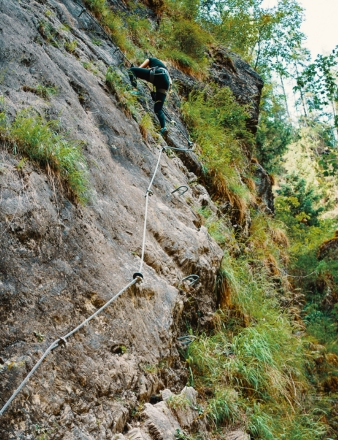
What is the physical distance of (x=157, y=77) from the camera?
6375 millimetres

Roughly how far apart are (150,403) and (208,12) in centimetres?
1363

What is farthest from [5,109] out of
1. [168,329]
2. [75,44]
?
[75,44]

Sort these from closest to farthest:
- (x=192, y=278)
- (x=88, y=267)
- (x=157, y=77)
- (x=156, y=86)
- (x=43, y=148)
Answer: (x=88, y=267)
(x=43, y=148)
(x=192, y=278)
(x=157, y=77)
(x=156, y=86)

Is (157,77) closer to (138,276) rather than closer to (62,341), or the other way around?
(138,276)

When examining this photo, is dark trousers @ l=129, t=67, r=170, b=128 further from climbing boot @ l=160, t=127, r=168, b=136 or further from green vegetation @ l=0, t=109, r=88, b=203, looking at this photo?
green vegetation @ l=0, t=109, r=88, b=203

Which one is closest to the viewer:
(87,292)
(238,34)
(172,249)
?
(87,292)

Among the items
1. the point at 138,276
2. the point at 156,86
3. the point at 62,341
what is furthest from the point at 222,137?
the point at 62,341

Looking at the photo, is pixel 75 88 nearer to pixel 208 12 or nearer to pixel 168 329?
pixel 168 329

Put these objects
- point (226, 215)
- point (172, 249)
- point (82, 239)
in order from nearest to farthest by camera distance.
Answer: point (82, 239) < point (172, 249) < point (226, 215)

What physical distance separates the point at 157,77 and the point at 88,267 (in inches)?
175

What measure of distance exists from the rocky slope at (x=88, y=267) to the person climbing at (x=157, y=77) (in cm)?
127

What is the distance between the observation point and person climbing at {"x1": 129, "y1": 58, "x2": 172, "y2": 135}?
638 cm

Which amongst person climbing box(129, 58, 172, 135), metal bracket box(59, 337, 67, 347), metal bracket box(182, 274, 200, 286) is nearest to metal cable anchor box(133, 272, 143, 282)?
metal bracket box(59, 337, 67, 347)

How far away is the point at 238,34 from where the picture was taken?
524 inches
